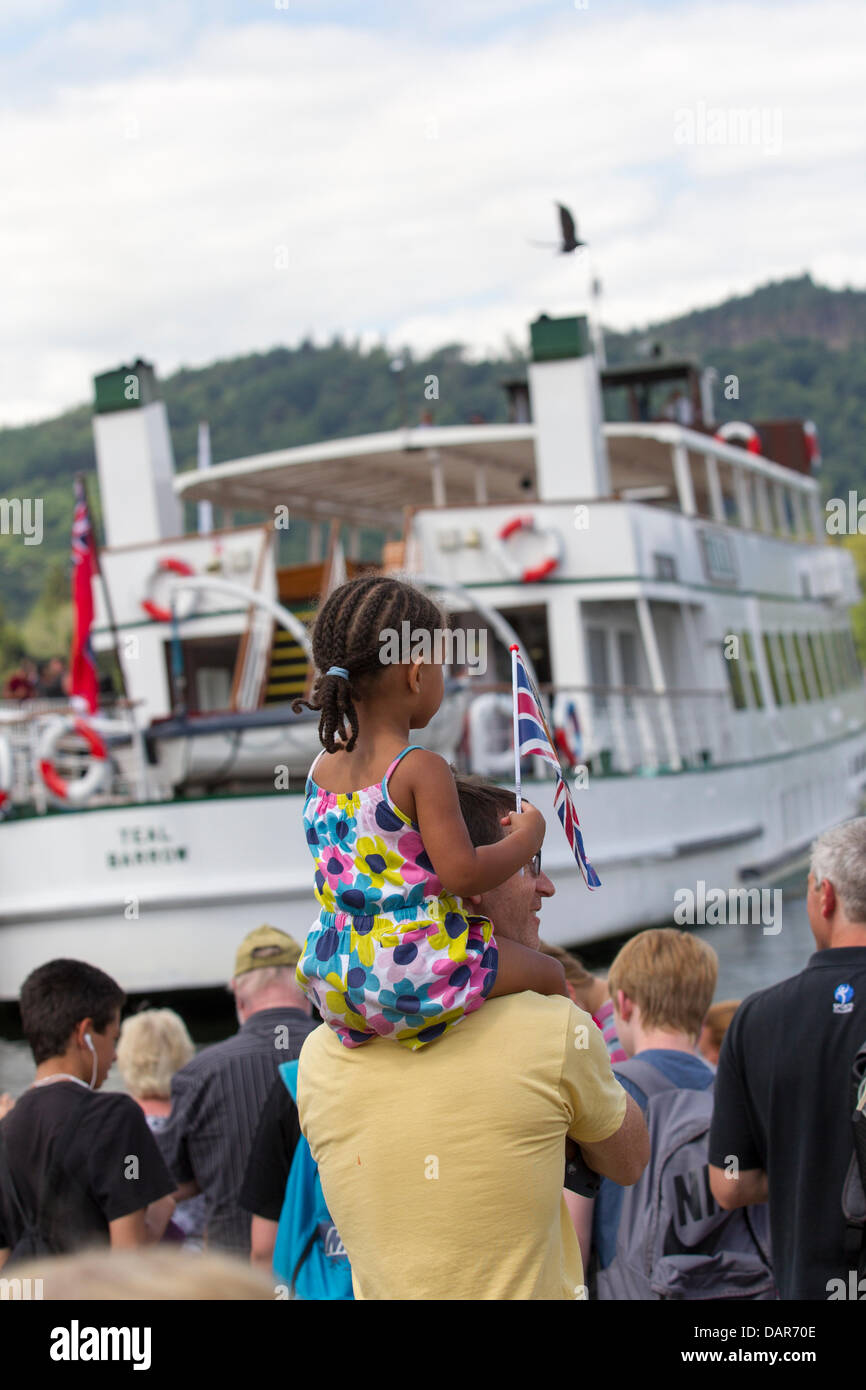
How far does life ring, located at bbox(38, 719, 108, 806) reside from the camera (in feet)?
37.5

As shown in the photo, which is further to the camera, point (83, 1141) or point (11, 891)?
point (11, 891)

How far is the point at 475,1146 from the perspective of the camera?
1.89 metres

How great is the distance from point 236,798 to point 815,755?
11.2 metres

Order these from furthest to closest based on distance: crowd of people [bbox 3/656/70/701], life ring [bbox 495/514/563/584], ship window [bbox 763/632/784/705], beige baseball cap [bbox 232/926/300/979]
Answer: ship window [bbox 763/632/784/705]
crowd of people [bbox 3/656/70/701]
life ring [bbox 495/514/563/584]
beige baseball cap [bbox 232/926/300/979]

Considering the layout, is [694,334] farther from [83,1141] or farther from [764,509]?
[83,1141]

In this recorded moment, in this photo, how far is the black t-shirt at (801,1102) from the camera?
2594 mm

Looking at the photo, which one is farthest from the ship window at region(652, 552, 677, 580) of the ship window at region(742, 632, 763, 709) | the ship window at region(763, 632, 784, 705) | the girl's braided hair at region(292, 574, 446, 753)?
the girl's braided hair at region(292, 574, 446, 753)

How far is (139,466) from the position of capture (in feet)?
49.9

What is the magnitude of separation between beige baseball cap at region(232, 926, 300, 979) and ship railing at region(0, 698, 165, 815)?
776 centimetres

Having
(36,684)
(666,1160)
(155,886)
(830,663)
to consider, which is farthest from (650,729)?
(666,1160)

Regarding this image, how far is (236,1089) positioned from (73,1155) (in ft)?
2.27

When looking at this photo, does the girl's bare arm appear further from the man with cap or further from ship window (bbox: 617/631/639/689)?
ship window (bbox: 617/631/639/689)

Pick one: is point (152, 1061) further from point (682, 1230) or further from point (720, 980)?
point (720, 980)
